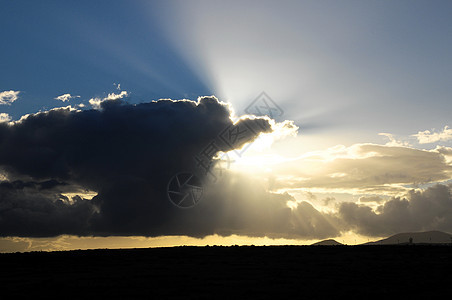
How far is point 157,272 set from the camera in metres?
52.5

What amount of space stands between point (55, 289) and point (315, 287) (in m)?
28.4

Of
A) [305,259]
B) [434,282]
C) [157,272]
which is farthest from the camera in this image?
[305,259]

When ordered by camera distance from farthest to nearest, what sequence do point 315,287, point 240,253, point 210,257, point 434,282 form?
point 240,253
point 210,257
point 434,282
point 315,287

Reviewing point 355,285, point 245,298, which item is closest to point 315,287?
point 355,285

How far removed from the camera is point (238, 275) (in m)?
48.9

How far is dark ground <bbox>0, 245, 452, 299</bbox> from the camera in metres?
39.2

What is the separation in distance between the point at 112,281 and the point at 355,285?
28133 mm

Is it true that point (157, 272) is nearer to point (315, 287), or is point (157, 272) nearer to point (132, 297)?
point (132, 297)

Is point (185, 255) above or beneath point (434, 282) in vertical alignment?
above

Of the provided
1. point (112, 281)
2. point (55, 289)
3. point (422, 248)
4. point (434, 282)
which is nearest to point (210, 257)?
point (112, 281)

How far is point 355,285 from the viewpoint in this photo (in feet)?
138

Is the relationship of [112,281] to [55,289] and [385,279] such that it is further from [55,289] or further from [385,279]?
[385,279]

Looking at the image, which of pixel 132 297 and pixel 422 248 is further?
pixel 422 248

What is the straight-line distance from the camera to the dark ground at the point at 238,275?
129ft
